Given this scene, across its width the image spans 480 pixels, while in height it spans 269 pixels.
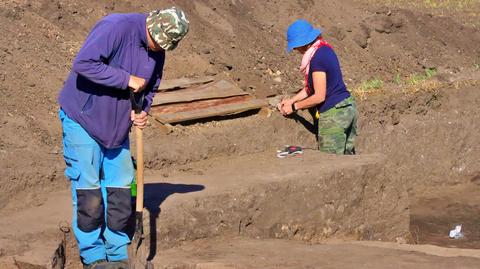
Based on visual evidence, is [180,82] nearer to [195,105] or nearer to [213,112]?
[195,105]

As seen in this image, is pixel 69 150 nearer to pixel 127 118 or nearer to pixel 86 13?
pixel 127 118

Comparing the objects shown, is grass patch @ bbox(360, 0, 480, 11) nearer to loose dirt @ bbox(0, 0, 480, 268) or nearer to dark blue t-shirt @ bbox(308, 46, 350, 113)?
loose dirt @ bbox(0, 0, 480, 268)

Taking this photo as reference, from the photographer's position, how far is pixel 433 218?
36.6 feet

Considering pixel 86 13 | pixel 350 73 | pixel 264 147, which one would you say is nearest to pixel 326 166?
pixel 264 147

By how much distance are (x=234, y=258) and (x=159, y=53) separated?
1624 millimetres

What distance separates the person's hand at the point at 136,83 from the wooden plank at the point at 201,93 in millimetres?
3571

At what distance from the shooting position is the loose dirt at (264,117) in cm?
768

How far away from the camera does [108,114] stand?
6.38 meters

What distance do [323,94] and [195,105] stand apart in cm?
182

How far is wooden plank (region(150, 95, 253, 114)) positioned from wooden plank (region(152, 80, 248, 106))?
0.04 meters

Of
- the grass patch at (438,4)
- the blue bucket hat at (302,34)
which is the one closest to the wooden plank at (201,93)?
the blue bucket hat at (302,34)

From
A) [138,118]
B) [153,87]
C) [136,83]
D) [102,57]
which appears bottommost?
[138,118]

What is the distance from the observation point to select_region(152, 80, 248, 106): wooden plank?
1010 cm

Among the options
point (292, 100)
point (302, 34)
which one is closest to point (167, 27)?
point (302, 34)
